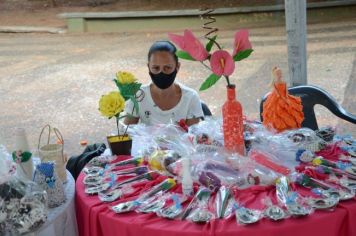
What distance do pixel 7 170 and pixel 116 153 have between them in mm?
681

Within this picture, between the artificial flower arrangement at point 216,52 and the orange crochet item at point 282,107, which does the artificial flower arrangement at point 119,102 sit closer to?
the artificial flower arrangement at point 216,52

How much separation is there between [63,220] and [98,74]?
642cm

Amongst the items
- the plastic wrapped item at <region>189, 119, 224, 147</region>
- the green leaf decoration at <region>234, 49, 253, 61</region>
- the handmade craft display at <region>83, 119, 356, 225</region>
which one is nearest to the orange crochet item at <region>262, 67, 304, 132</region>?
the handmade craft display at <region>83, 119, 356, 225</region>

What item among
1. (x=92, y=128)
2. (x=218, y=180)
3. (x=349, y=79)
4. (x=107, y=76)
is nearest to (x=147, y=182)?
(x=218, y=180)

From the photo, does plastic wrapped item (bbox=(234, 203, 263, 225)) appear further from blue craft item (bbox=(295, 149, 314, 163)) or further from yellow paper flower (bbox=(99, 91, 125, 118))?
yellow paper flower (bbox=(99, 91, 125, 118))

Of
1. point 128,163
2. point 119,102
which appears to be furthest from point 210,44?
point 128,163

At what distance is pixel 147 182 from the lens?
236 cm

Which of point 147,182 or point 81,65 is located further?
point 81,65

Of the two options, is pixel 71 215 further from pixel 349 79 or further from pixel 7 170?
pixel 349 79

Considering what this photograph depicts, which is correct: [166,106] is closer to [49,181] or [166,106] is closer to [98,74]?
[49,181]

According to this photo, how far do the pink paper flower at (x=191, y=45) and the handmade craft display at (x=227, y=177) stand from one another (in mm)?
444

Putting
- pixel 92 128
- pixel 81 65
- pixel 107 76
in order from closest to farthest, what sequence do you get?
pixel 92 128
pixel 107 76
pixel 81 65

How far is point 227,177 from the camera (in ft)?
7.39

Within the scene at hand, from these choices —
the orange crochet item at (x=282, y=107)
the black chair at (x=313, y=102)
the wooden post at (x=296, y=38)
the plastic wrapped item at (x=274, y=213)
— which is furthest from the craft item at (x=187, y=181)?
the wooden post at (x=296, y=38)
